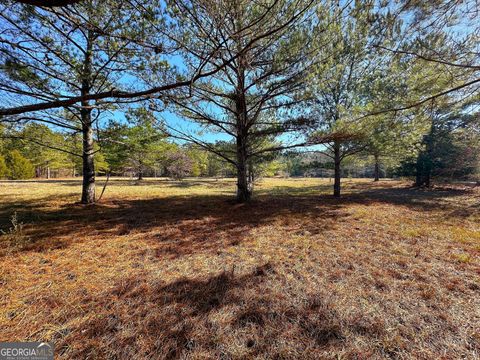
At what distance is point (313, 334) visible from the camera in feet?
4.88

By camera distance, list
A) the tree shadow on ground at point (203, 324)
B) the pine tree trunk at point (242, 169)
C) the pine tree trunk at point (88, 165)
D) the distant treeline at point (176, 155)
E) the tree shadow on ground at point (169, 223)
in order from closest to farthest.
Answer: the tree shadow on ground at point (203, 324), the tree shadow on ground at point (169, 223), the distant treeline at point (176, 155), the pine tree trunk at point (88, 165), the pine tree trunk at point (242, 169)

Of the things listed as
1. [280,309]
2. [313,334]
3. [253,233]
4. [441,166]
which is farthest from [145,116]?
[441,166]

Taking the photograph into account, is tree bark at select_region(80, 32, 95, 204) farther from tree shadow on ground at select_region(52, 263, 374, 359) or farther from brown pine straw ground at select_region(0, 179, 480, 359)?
tree shadow on ground at select_region(52, 263, 374, 359)

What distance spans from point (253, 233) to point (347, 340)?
2529mm

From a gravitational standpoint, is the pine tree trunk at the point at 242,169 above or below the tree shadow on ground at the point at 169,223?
above

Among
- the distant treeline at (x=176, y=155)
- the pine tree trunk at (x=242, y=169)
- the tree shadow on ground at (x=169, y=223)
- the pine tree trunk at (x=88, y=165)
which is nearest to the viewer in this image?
the tree shadow on ground at (x=169, y=223)

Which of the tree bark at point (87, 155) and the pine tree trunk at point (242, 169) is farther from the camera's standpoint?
the pine tree trunk at point (242, 169)

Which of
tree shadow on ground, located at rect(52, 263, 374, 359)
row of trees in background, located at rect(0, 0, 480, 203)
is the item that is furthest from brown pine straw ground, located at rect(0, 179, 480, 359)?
row of trees in background, located at rect(0, 0, 480, 203)

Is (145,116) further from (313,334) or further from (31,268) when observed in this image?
(313,334)

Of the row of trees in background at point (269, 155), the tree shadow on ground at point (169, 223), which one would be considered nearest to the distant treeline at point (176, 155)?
the row of trees in background at point (269, 155)

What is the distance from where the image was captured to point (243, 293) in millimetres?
1984

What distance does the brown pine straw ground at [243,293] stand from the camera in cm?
140

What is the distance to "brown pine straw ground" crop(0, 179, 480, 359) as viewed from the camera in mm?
1398

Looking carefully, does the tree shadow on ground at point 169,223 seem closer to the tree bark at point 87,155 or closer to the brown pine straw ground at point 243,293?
the brown pine straw ground at point 243,293
